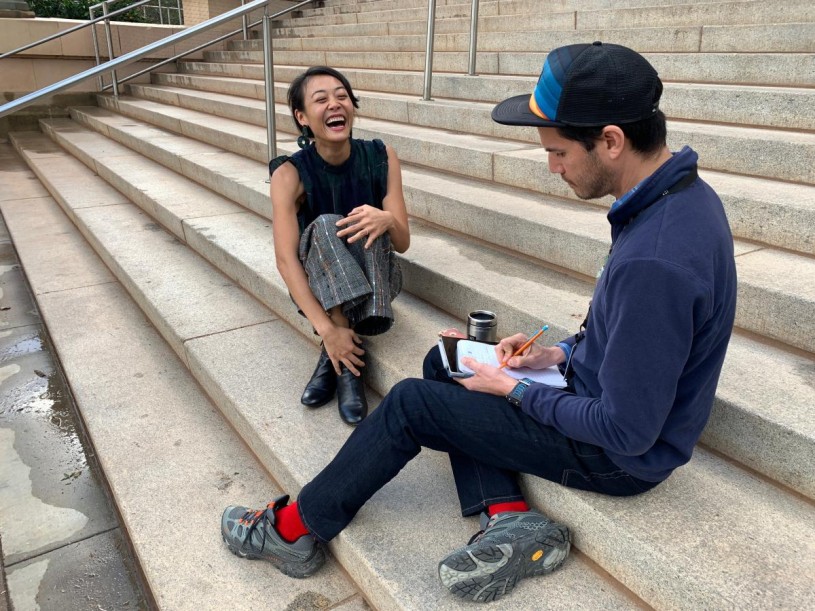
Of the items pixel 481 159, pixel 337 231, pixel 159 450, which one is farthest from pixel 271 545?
pixel 481 159

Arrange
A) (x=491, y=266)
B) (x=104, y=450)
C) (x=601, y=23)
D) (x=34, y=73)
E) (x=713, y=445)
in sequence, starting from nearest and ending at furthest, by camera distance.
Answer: (x=713, y=445) → (x=104, y=450) → (x=491, y=266) → (x=601, y=23) → (x=34, y=73)

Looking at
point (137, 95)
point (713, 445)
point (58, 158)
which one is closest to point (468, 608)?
point (713, 445)

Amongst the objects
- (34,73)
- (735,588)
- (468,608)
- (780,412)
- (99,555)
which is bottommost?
(99,555)

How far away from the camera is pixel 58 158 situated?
716cm

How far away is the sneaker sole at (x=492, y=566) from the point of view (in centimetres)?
152

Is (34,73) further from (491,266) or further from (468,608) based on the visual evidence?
(468,608)

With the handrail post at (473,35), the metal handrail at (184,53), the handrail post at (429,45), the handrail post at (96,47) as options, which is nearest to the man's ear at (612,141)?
the handrail post at (429,45)

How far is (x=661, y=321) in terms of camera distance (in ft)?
3.92

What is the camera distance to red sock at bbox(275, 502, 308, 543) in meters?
1.85

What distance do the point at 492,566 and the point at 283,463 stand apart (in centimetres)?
86

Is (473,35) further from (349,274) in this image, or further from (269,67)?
(349,274)

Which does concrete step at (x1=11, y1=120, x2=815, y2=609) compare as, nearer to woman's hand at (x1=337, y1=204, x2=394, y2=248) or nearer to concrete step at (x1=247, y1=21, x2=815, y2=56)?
woman's hand at (x1=337, y1=204, x2=394, y2=248)

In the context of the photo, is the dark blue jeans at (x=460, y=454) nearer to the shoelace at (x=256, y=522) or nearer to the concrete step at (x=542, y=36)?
the shoelace at (x=256, y=522)

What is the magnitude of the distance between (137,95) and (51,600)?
8.59 m
